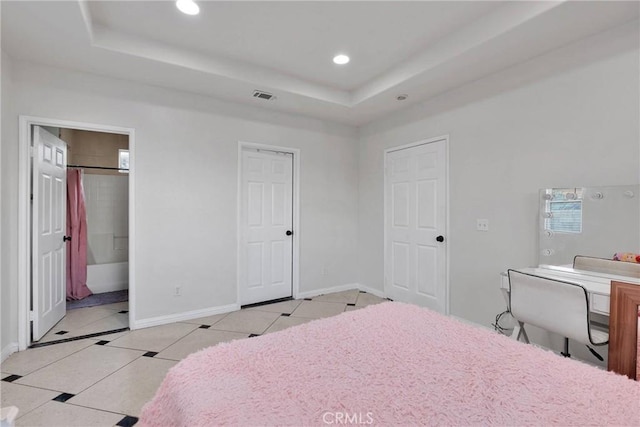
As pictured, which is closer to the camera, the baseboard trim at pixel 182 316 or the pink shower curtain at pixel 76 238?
the baseboard trim at pixel 182 316

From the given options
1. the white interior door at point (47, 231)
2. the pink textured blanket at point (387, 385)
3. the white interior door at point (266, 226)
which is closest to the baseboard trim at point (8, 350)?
the white interior door at point (47, 231)

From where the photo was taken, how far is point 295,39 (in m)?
2.66

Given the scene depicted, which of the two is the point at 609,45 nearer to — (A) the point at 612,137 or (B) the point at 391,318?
(A) the point at 612,137

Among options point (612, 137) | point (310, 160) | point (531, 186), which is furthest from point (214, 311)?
point (612, 137)

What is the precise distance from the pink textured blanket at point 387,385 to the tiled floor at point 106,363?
105cm

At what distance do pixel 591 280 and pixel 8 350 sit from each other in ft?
14.5

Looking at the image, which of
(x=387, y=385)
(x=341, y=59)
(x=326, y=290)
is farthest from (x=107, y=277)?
(x=387, y=385)

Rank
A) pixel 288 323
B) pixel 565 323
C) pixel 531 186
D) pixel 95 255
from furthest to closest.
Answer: pixel 95 255 → pixel 288 323 → pixel 531 186 → pixel 565 323

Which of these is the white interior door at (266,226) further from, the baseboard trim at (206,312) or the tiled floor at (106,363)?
the tiled floor at (106,363)

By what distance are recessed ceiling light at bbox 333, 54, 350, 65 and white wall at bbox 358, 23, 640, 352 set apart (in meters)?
1.15

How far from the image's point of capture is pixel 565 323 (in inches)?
74.4

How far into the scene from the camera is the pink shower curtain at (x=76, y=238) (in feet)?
13.5

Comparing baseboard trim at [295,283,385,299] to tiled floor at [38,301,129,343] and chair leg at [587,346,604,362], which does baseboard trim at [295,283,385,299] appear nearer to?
tiled floor at [38,301,129,343]

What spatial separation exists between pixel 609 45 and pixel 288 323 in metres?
3.55
